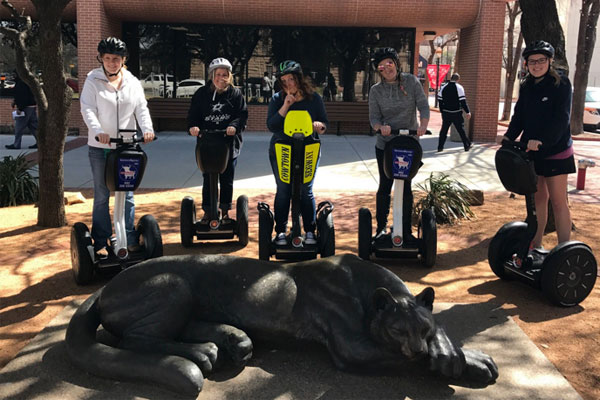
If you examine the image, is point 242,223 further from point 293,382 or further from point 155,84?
point 155,84

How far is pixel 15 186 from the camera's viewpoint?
8352 millimetres

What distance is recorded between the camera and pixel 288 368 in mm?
3359

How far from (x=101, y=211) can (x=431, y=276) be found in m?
3.05

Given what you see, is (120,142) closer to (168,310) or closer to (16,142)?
(168,310)

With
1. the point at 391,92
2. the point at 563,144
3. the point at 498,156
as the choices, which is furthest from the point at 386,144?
the point at 563,144

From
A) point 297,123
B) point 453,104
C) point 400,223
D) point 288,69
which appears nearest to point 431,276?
point 400,223

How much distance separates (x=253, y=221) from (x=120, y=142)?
3049mm

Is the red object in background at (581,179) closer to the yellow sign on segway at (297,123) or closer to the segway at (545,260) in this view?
the segway at (545,260)

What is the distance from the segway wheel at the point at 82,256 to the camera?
4.76 meters

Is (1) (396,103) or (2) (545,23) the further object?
(2) (545,23)

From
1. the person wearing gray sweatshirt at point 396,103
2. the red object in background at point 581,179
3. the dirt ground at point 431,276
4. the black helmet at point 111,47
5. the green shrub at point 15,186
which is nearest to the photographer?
the dirt ground at point 431,276

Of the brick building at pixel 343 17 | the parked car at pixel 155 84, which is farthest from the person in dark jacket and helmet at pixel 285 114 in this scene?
the parked car at pixel 155 84

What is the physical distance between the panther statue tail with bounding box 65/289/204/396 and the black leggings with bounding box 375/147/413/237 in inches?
120

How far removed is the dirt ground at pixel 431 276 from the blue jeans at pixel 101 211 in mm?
444
